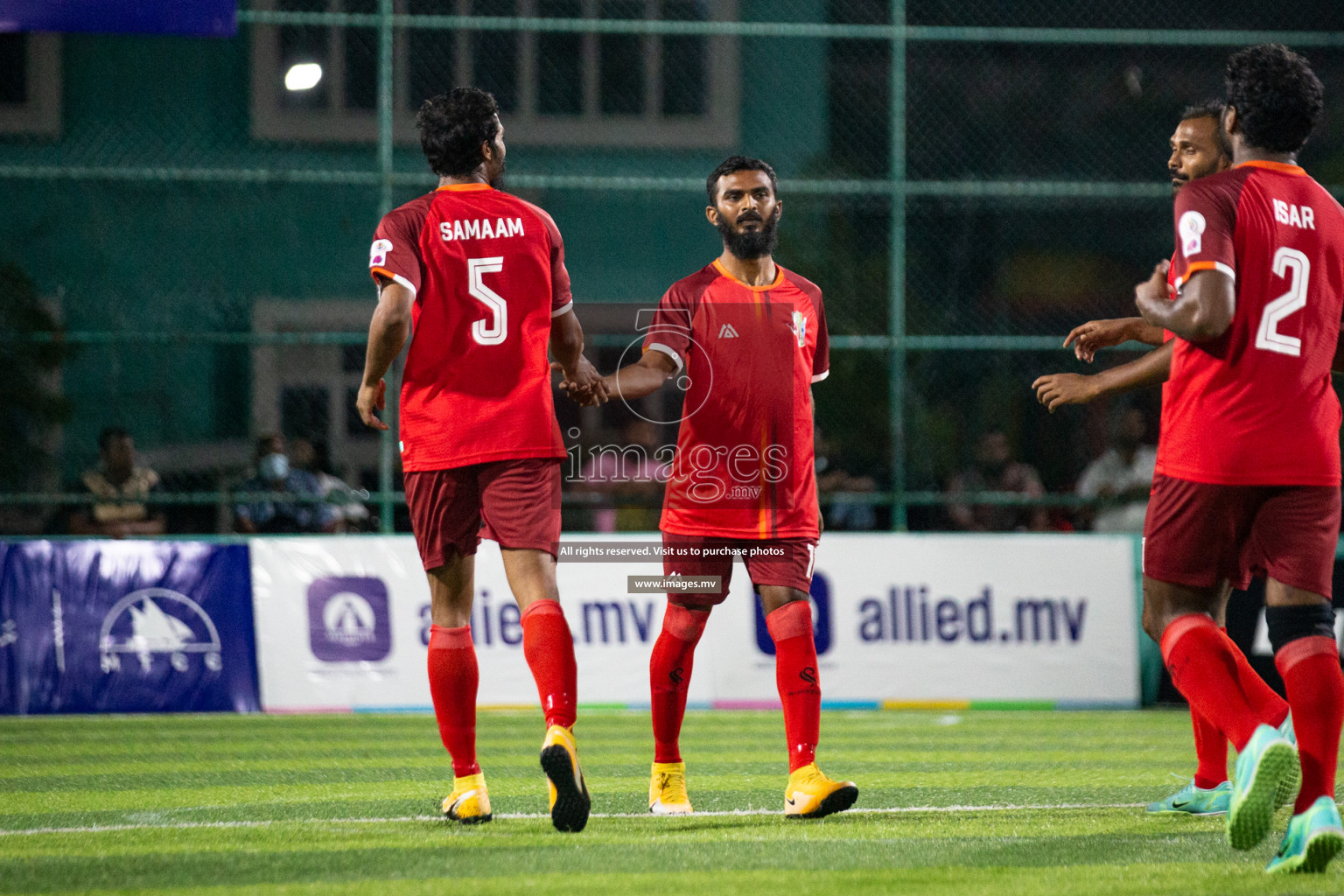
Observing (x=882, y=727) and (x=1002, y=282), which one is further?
(x=1002, y=282)

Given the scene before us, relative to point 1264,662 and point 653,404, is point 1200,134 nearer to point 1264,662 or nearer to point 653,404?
point 1264,662

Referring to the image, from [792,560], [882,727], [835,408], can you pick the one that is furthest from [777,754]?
[835,408]

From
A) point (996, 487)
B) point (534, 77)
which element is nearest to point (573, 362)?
point (996, 487)

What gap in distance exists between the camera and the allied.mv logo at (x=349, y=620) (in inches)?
402

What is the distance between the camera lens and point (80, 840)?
15.6 feet

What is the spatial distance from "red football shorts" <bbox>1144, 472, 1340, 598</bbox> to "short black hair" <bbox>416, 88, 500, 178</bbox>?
242cm

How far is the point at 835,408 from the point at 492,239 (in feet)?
28.1

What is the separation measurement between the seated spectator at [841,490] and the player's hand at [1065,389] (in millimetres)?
6969

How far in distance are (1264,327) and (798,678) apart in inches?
75.3

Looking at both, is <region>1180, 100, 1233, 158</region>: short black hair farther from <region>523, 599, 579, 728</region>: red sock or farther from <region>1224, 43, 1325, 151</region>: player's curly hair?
<region>523, 599, 579, 728</region>: red sock

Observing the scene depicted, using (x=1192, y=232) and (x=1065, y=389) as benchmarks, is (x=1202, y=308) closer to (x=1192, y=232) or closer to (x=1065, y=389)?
(x=1192, y=232)

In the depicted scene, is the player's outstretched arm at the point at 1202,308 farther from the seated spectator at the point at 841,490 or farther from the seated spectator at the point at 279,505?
the seated spectator at the point at 279,505

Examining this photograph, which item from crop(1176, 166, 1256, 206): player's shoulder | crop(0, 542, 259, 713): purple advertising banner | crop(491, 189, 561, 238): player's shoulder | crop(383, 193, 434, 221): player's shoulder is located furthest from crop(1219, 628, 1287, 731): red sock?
crop(0, 542, 259, 713): purple advertising banner

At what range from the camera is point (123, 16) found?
1120 centimetres
